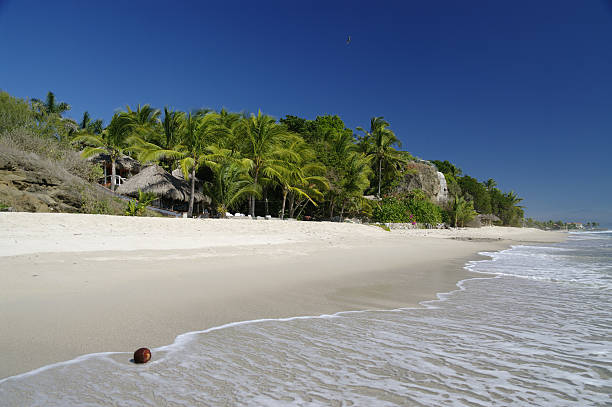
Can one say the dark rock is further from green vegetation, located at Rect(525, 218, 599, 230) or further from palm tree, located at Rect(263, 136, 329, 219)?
green vegetation, located at Rect(525, 218, 599, 230)

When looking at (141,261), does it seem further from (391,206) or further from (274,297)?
(391,206)

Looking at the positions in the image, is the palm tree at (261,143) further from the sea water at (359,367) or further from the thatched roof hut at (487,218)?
the thatched roof hut at (487,218)

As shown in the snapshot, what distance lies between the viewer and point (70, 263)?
4648mm

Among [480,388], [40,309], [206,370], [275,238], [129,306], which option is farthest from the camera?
[275,238]

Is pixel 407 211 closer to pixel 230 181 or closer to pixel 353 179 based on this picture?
pixel 353 179

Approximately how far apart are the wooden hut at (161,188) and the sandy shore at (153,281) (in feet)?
27.6

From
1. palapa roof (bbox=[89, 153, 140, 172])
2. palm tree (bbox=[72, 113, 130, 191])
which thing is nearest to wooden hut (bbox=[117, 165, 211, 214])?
palm tree (bbox=[72, 113, 130, 191])

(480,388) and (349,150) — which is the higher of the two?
A: (349,150)

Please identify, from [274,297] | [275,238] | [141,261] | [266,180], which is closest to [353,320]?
[274,297]

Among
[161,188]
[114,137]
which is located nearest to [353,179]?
[161,188]

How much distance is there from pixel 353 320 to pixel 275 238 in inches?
267

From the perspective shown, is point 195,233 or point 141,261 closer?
point 141,261

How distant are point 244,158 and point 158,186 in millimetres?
4923

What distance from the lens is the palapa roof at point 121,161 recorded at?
68.7 feet
